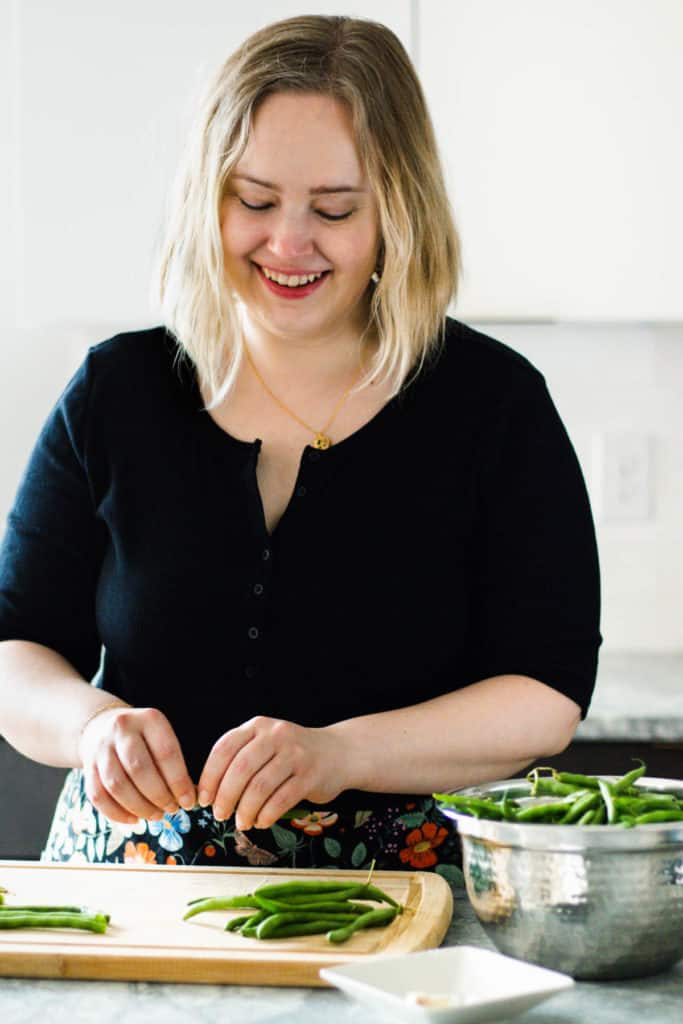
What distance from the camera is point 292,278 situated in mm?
1579

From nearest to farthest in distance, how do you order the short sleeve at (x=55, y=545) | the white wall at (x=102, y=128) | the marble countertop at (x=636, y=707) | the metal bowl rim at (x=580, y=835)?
the metal bowl rim at (x=580, y=835)
the short sleeve at (x=55, y=545)
the marble countertop at (x=636, y=707)
the white wall at (x=102, y=128)

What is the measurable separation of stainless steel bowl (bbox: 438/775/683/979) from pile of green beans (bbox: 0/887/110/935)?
1.10 ft

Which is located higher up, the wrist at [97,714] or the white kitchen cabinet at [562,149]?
→ the white kitchen cabinet at [562,149]

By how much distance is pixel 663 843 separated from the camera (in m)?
1.12

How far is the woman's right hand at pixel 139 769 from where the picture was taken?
4.46ft

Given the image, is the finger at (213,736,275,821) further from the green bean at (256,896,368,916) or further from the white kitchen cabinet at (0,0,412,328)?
the white kitchen cabinet at (0,0,412,328)

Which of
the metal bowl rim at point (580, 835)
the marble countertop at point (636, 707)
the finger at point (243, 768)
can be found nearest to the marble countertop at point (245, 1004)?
the metal bowl rim at point (580, 835)

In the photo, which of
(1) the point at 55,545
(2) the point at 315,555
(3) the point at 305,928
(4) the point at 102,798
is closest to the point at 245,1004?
(3) the point at 305,928

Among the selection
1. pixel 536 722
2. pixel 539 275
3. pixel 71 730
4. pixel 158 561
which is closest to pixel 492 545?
pixel 536 722

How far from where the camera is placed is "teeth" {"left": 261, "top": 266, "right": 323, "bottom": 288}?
158 cm

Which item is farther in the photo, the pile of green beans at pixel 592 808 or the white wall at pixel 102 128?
the white wall at pixel 102 128

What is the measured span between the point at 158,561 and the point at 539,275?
105 centimetres

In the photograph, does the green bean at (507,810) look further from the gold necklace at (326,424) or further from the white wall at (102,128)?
the white wall at (102,128)

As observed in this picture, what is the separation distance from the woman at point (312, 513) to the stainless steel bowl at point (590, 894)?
35cm
